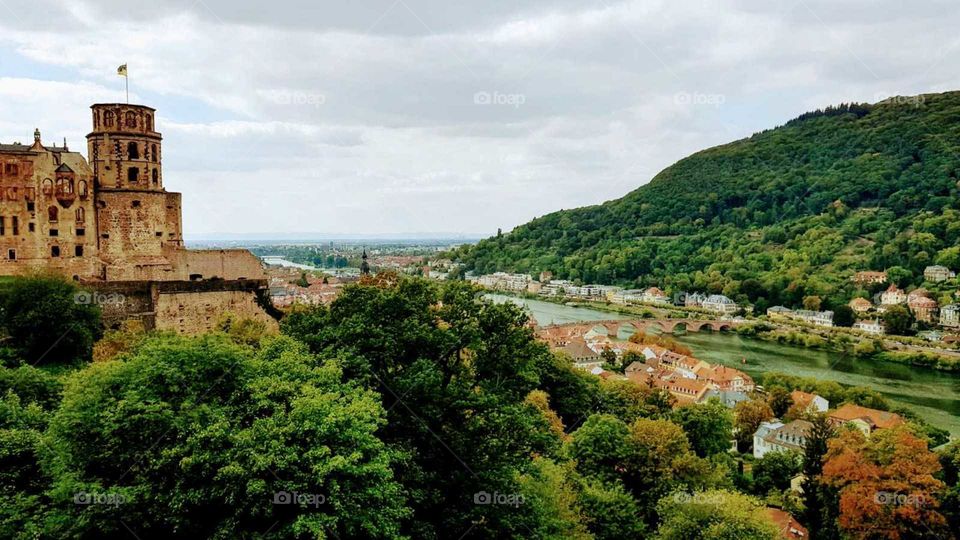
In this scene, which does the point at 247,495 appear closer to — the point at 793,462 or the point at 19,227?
the point at 19,227

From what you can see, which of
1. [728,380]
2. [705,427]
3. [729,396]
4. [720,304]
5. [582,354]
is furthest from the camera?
[720,304]

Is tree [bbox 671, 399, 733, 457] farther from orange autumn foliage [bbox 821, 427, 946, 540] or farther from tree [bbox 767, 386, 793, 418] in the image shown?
tree [bbox 767, 386, 793, 418]

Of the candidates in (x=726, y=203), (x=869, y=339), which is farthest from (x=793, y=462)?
(x=726, y=203)

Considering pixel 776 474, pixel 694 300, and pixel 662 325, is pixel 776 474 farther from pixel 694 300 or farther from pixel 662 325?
pixel 694 300

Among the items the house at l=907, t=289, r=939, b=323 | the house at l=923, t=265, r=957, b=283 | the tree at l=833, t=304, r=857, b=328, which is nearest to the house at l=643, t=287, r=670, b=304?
the tree at l=833, t=304, r=857, b=328

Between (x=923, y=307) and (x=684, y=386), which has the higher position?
(x=923, y=307)

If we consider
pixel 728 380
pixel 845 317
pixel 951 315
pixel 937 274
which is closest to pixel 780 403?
pixel 728 380
